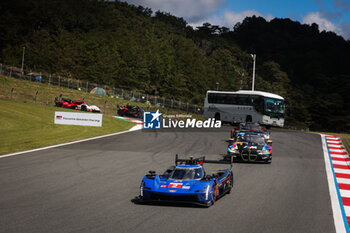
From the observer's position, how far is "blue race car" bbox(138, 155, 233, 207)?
11.1 metres

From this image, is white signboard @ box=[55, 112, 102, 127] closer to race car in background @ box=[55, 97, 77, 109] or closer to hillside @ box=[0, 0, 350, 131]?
race car in background @ box=[55, 97, 77, 109]

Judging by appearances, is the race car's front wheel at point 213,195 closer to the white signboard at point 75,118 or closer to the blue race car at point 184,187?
the blue race car at point 184,187

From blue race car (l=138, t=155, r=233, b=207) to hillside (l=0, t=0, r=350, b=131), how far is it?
7418 centimetres

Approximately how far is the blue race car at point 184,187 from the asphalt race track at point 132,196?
0.27 metres

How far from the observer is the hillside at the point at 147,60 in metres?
99.1

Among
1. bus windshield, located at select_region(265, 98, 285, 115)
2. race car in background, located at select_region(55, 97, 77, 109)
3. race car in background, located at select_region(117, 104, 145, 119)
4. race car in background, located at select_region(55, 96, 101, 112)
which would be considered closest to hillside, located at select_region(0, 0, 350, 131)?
bus windshield, located at select_region(265, 98, 285, 115)

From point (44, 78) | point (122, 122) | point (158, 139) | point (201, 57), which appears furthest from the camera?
point (201, 57)

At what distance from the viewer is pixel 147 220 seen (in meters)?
9.68

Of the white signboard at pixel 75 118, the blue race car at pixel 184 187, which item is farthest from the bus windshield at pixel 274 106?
the blue race car at pixel 184 187

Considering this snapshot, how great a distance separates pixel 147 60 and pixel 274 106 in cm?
6960

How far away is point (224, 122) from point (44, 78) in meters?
33.5

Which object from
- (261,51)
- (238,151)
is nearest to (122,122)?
(238,151)

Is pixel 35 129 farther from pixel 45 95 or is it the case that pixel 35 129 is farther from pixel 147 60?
pixel 147 60

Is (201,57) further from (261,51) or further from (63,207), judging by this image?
(63,207)
